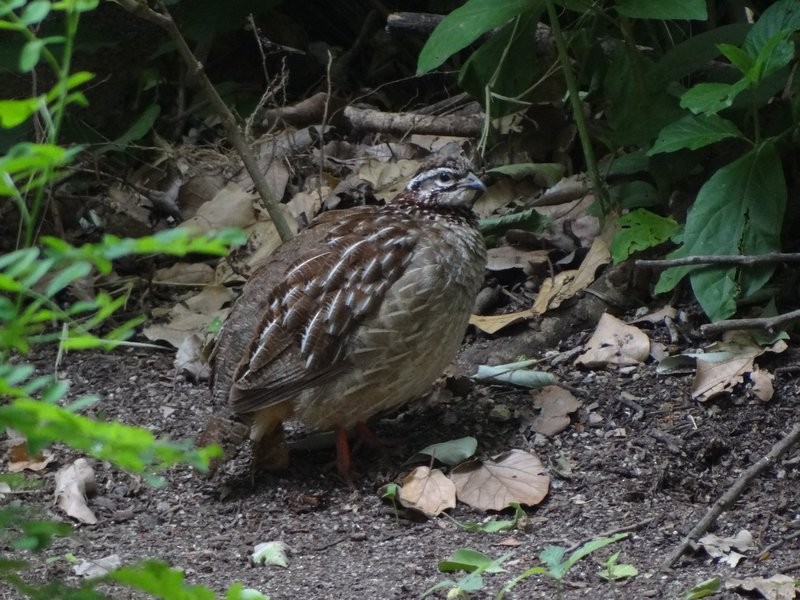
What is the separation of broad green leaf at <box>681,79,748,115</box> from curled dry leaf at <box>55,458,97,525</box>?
3.04 m

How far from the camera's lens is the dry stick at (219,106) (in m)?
5.42

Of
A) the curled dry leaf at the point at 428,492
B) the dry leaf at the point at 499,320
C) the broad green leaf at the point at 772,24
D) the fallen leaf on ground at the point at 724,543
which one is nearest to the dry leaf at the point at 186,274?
the dry leaf at the point at 499,320

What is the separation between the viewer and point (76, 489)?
5.07m

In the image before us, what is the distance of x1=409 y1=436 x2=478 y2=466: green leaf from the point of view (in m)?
4.99

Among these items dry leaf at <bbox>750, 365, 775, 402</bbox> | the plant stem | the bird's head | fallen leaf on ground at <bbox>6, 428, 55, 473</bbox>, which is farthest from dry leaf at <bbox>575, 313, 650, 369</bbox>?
fallen leaf on ground at <bbox>6, 428, 55, 473</bbox>

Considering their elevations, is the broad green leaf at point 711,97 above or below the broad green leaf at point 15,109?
below

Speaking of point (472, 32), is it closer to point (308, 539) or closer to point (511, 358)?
point (511, 358)

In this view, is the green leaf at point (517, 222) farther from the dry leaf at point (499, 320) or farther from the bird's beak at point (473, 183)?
the bird's beak at point (473, 183)

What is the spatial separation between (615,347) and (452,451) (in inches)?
41.9

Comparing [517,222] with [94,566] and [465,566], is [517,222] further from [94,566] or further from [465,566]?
[94,566]

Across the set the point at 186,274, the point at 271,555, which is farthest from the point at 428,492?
the point at 186,274

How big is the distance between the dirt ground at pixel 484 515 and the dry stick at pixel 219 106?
1.07 meters

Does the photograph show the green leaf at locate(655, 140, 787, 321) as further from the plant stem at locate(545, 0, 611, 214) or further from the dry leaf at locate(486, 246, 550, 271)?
the dry leaf at locate(486, 246, 550, 271)

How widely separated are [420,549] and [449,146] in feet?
8.87
